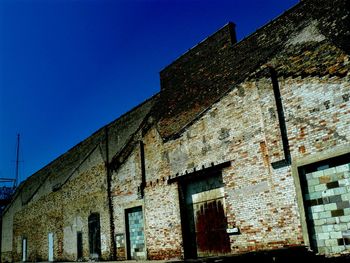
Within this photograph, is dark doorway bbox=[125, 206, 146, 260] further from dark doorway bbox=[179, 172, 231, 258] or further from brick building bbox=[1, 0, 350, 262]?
dark doorway bbox=[179, 172, 231, 258]

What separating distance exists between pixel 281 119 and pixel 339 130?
1561 millimetres

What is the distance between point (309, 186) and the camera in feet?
28.2

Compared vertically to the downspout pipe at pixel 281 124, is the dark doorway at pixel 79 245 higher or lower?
lower

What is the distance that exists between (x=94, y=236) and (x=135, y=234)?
3.29 metres

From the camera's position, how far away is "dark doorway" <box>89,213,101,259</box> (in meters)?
15.8

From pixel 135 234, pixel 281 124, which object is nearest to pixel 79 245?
pixel 135 234

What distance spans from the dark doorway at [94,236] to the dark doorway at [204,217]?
5.82 meters

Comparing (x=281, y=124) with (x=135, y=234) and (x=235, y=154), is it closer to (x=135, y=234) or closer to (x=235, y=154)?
(x=235, y=154)

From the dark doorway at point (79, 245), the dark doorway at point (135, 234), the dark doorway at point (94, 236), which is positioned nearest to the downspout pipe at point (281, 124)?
the dark doorway at point (135, 234)

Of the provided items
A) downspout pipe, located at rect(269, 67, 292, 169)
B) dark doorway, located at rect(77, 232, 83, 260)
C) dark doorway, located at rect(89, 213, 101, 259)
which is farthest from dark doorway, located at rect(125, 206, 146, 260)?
downspout pipe, located at rect(269, 67, 292, 169)

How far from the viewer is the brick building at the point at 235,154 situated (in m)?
8.33

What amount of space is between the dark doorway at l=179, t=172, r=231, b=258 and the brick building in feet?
0.11

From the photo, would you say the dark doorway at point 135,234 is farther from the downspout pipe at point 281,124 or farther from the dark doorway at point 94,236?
the downspout pipe at point 281,124

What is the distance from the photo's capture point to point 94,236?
1623 cm
